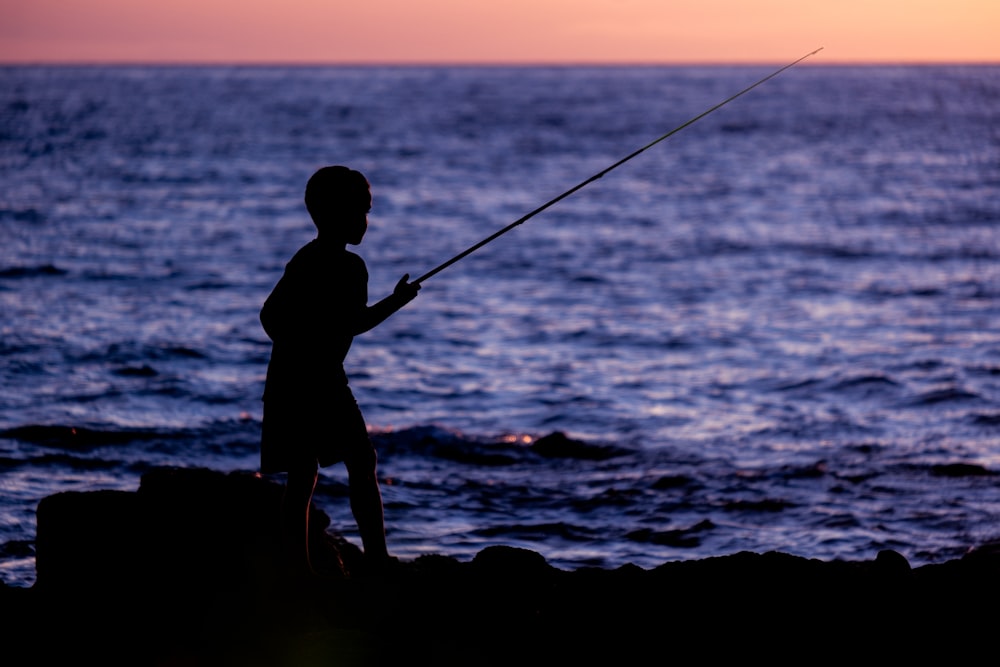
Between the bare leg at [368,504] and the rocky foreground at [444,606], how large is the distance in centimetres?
11

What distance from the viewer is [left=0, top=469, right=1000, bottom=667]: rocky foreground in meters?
4.23

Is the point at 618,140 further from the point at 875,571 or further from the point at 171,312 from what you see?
the point at 875,571

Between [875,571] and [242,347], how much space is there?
9.91 meters

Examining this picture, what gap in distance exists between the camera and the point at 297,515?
443 cm

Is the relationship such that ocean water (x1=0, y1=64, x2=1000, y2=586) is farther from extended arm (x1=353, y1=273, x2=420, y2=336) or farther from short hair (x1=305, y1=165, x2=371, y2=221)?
short hair (x1=305, y1=165, x2=371, y2=221)

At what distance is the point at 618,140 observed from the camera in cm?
5809

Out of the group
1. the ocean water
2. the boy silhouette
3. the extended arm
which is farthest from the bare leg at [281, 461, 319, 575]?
the ocean water

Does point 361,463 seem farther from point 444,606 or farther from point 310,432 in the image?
point 444,606

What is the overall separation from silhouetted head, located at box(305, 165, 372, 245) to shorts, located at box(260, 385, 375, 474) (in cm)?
62

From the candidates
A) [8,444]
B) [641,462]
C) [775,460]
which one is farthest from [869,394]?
[8,444]

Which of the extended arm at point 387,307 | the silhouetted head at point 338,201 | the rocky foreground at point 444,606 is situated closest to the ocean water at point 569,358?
the rocky foreground at point 444,606

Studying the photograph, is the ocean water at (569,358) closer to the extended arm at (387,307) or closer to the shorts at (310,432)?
the shorts at (310,432)

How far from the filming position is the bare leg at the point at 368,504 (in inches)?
176

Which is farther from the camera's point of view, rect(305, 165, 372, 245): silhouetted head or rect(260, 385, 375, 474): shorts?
rect(260, 385, 375, 474): shorts
